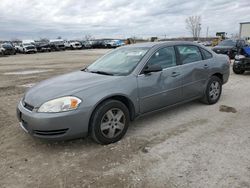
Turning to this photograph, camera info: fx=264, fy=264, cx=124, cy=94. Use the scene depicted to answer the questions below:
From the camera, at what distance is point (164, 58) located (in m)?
4.93

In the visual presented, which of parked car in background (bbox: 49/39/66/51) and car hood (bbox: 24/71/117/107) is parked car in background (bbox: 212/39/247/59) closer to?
car hood (bbox: 24/71/117/107)

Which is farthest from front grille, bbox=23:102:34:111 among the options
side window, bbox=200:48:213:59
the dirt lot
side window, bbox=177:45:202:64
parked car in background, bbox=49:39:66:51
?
parked car in background, bbox=49:39:66:51

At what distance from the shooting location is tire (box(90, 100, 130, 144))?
3.83m

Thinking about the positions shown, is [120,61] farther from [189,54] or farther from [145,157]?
[145,157]

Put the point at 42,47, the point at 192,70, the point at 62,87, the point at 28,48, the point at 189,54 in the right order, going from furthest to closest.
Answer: the point at 42,47, the point at 28,48, the point at 189,54, the point at 192,70, the point at 62,87

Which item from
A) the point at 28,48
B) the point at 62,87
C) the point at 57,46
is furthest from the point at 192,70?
the point at 57,46

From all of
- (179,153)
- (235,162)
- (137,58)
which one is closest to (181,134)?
(179,153)

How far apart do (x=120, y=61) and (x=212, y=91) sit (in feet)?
7.97

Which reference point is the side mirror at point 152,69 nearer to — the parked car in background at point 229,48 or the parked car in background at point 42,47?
the parked car in background at point 229,48

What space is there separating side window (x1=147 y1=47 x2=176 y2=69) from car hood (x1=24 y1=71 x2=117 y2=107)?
0.91m

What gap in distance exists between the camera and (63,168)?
3398mm

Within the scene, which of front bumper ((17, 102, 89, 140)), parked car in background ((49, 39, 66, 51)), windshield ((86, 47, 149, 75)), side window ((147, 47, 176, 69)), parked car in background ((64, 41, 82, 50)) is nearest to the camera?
front bumper ((17, 102, 89, 140))

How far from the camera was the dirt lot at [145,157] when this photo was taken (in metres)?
3.09

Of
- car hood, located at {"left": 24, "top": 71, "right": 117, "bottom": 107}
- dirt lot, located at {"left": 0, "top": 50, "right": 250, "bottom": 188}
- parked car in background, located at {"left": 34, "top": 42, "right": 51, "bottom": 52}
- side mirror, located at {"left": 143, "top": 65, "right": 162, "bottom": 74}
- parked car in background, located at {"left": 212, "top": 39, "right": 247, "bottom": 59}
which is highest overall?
side mirror, located at {"left": 143, "top": 65, "right": 162, "bottom": 74}
